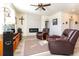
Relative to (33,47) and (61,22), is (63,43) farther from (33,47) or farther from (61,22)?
(33,47)

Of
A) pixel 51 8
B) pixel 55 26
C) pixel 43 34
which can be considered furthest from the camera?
pixel 43 34

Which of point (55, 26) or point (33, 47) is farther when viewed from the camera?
point (33, 47)

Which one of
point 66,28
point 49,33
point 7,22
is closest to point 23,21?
point 7,22

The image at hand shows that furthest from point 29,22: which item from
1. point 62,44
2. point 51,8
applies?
point 62,44

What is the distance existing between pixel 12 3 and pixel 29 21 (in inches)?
29.5

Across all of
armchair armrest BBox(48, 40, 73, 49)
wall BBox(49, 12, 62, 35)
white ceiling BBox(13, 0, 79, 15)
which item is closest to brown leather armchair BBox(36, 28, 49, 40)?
wall BBox(49, 12, 62, 35)

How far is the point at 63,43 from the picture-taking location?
476cm

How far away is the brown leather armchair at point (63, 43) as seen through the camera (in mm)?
4617

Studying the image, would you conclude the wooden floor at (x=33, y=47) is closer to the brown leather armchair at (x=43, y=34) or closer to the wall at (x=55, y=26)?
the brown leather armchair at (x=43, y=34)

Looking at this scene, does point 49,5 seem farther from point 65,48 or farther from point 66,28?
point 65,48

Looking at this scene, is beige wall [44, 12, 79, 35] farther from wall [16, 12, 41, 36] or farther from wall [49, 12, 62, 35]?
wall [16, 12, 41, 36]

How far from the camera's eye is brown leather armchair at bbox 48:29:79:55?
4.62m

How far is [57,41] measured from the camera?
187 inches

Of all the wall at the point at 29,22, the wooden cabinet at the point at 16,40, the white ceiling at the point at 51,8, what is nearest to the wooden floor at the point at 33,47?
the wooden cabinet at the point at 16,40
